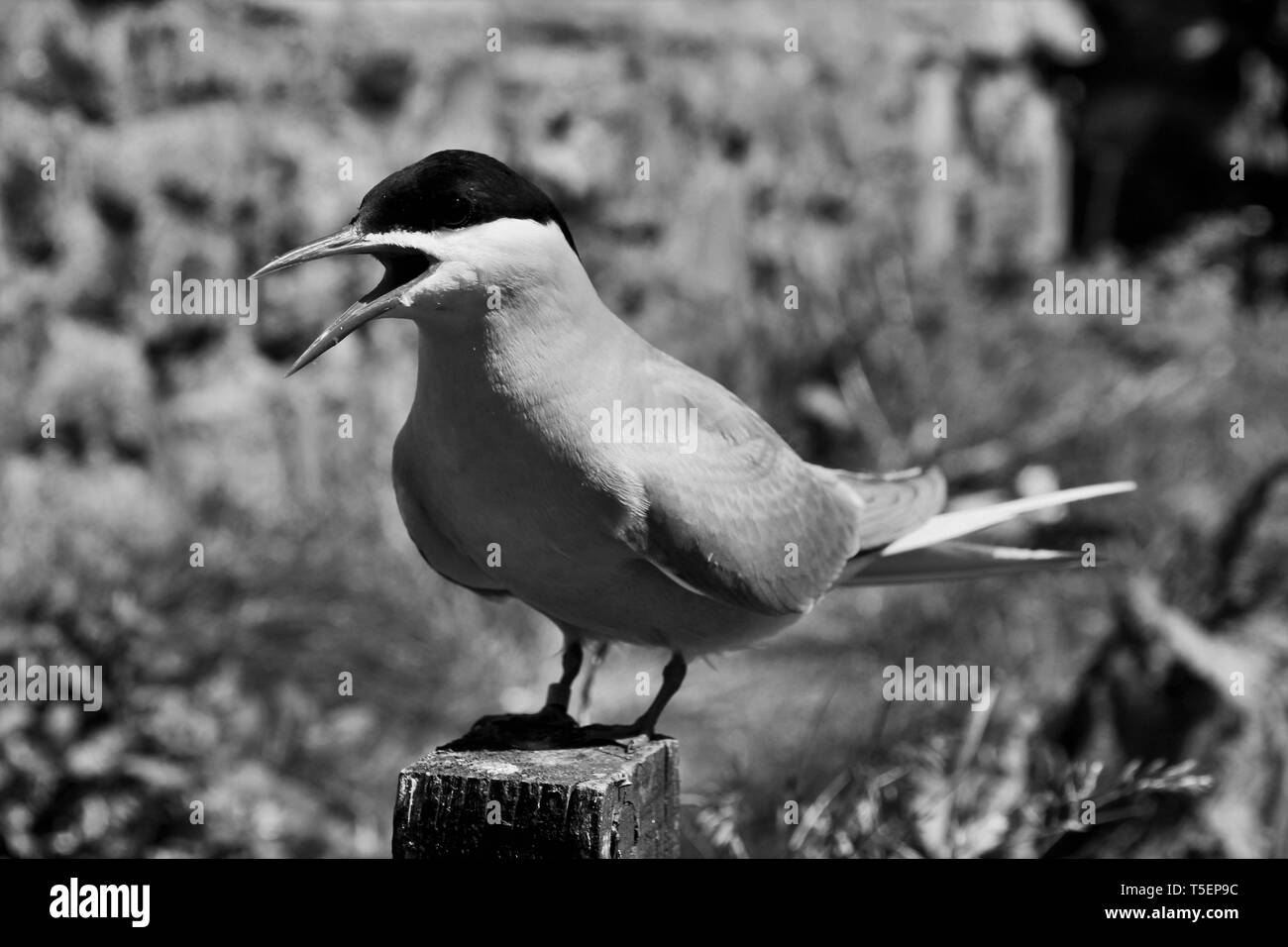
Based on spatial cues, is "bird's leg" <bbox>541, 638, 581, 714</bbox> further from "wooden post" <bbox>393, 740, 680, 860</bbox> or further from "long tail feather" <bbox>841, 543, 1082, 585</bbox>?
"long tail feather" <bbox>841, 543, 1082, 585</bbox>

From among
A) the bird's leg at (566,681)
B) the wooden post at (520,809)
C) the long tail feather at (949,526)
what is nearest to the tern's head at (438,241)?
the wooden post at (520,809)

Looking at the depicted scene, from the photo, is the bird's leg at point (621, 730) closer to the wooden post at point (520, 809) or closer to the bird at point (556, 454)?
the bird at point (556, 454)

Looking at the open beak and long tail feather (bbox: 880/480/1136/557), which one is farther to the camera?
long tail feather (bbox: 880/480/1136/557)

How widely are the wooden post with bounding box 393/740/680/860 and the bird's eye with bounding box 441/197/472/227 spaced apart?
2.57ft

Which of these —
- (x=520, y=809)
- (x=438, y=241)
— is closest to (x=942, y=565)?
(x=520, y=809)

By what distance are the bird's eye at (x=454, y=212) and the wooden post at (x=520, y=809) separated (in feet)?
2.57

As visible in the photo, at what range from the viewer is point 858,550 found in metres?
3.11

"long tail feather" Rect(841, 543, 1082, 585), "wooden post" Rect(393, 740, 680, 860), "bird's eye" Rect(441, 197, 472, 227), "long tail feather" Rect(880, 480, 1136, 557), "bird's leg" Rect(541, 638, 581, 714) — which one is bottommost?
"wooden post" Rect(393, 740, 680, 860)

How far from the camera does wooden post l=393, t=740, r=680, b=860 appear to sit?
217cm

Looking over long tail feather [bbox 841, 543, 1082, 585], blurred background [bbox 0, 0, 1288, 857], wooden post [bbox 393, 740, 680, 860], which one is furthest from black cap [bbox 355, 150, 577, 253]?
blurred background [bbox 0, 0, 1288, 857]

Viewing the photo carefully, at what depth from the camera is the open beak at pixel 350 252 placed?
2182 mm
